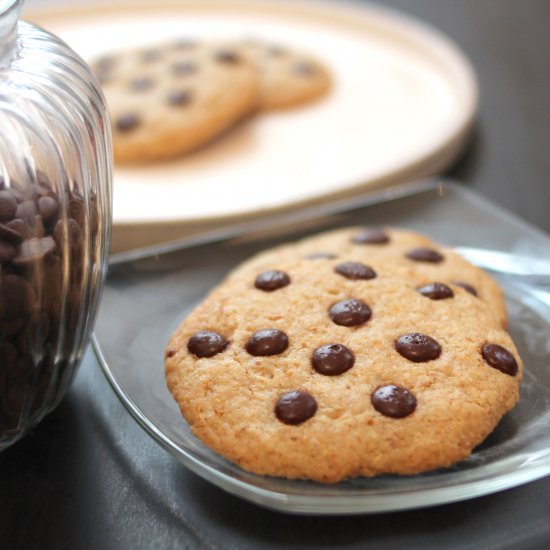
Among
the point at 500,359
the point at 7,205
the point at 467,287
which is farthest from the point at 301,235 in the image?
the point at 7,205

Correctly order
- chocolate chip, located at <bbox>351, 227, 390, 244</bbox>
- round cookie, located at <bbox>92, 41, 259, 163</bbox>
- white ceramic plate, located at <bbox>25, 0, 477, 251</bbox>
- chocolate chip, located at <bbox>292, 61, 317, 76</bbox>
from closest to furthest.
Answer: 1. chocolate chip, located at <bbox>351, 227, 390, 244</bbox>
2. white ceramic plate, located at <bbox>25, 0, 477, 251</bbox>
3. round cookie, located at <bbox>92, 41, 259, 163</bbox>
4. chocolate chip, located at <bbox>292, 61, 317, 76</bbox>

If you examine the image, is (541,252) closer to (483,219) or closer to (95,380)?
(483,219)

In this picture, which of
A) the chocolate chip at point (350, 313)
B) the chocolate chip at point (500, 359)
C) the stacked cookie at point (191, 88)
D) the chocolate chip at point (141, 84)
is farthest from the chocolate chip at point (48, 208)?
the chocolate chip at point (141, 84)

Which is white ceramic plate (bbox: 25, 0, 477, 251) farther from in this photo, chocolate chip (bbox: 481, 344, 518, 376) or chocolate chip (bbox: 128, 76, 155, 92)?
chocolate chip (bbox: 481, 344, 518, 376)

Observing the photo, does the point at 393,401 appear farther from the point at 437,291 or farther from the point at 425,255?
the point at 425,255

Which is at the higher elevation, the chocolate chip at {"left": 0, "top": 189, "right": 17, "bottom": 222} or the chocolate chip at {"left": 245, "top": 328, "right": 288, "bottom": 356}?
the chocolate chip at {"left": 0, "top": 189, "right": 17, "bottom": 222}

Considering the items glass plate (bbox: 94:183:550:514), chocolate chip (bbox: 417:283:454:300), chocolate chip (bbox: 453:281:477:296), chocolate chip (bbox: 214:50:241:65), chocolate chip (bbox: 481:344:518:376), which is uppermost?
chocolate chip (bbox: 481:344:518:376)

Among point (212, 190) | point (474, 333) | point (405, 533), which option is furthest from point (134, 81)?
point (405, 533)

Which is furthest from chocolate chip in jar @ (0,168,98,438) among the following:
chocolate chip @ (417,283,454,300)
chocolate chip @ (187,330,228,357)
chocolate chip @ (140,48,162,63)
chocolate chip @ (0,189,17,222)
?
chocolate chip @ (140,48,162,63)
